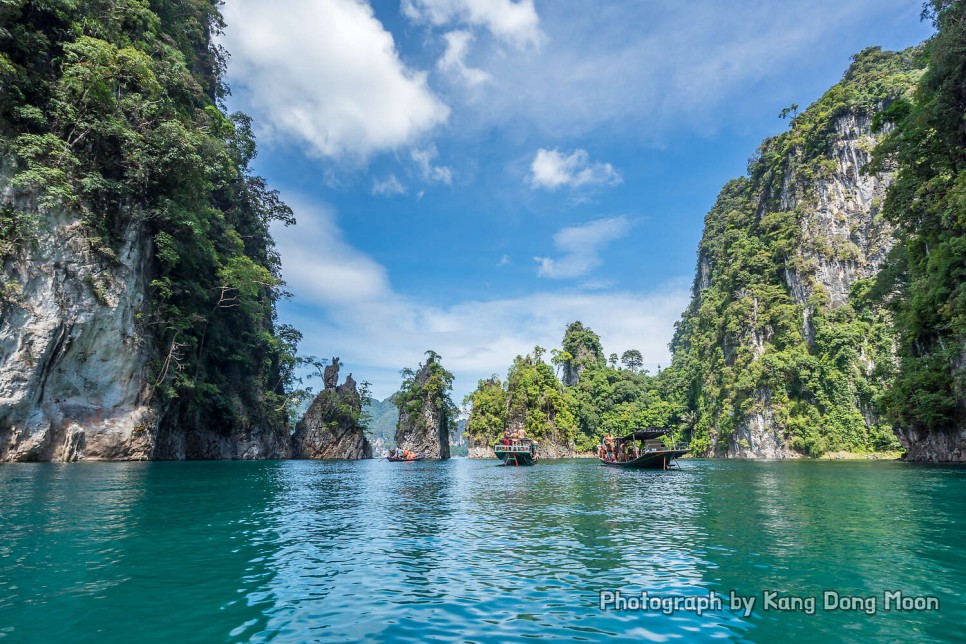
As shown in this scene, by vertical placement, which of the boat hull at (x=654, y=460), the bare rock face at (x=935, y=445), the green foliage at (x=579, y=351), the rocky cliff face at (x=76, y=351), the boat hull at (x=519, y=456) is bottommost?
the boat hull at (x=519, y=456)

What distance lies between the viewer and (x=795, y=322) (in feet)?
217

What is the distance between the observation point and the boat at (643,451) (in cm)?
3458

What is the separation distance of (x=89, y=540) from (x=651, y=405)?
317 feet

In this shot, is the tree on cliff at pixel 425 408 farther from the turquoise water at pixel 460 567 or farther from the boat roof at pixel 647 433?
the turquoise water at pixel 460 567

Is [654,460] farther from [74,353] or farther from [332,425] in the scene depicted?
[332,425]

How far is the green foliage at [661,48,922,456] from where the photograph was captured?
57.3 m

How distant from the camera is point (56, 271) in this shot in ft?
90.2

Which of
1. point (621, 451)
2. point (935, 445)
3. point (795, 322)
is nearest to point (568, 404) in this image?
point (795, 322)

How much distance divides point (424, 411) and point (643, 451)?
58.4m

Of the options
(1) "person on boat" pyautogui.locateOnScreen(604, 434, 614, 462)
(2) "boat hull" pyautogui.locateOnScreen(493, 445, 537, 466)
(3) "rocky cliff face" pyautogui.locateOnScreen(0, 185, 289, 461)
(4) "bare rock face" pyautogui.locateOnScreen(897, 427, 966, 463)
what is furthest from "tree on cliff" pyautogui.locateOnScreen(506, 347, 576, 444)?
(3) "rocky cliff face" pyautogui.locateOnScreen(0, 185, 289, 461)

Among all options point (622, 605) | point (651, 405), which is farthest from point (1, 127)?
point (651, 405)

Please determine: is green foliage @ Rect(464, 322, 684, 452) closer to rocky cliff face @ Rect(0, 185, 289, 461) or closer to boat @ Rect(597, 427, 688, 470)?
boat @ Rect(597, 427, 688, 470)

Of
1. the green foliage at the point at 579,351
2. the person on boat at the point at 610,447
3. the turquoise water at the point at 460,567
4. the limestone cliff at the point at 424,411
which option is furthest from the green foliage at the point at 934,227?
the green foliage at the point at 579,351

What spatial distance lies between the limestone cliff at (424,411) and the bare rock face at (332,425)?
393 inches
